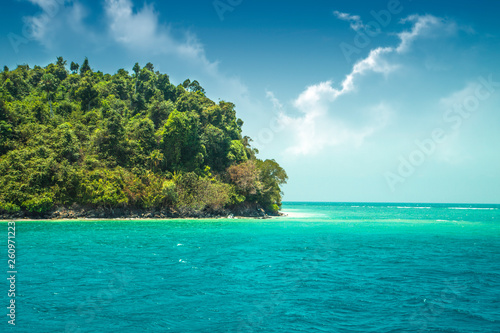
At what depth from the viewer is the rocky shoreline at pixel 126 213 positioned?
1629 inches

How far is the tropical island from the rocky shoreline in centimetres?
13

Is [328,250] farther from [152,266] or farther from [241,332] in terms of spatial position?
[241,332]

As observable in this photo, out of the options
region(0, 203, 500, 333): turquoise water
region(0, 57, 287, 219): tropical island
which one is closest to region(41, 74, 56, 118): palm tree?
region(0, 57, 287, 219): tropical island

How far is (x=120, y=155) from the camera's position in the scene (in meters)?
50.3

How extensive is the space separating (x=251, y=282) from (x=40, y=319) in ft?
24.5

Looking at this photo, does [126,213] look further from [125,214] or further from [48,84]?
[48,84]

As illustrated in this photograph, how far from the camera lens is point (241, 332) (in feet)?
28.3

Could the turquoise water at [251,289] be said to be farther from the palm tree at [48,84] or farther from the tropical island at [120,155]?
the palm tree at [48,84]

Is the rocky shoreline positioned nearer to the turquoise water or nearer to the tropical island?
the tropical island

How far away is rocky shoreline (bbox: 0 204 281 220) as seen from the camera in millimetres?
41384

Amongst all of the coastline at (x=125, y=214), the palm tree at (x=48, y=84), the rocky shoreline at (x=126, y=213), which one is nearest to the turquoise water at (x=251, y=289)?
the coastline at (x=125, y=214)

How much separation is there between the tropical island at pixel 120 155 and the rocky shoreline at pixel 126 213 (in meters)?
0.13

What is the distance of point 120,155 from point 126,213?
355 inches

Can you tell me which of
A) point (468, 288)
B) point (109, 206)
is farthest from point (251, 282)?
point (109, 206)
